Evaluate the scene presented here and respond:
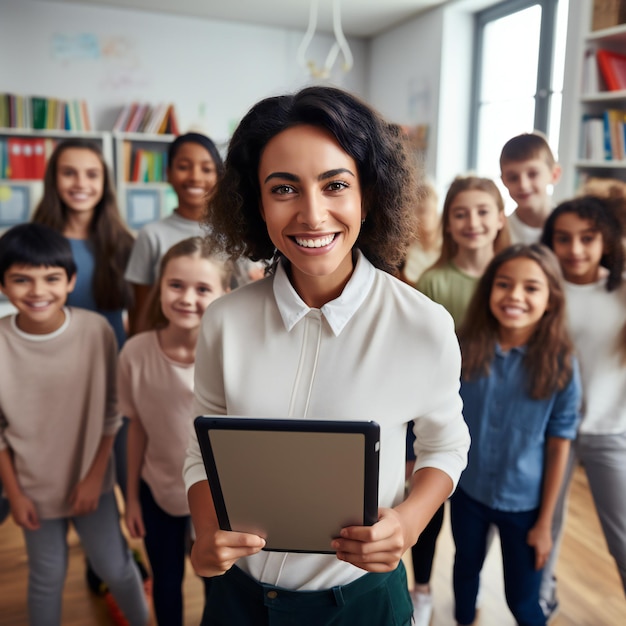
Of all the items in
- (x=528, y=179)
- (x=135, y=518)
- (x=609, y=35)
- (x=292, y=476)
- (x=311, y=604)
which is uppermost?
(x=609, y=35)

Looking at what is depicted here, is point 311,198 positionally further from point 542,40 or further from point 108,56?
point 108,56

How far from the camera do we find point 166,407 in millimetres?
1477

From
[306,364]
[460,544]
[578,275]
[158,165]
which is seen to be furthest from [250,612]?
[158,165]

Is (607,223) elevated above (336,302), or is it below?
above

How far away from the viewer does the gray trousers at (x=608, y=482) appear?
5.47ft

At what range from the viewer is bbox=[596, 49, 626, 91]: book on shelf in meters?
3.24

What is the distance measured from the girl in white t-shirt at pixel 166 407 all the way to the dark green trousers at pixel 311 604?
21.5 inches

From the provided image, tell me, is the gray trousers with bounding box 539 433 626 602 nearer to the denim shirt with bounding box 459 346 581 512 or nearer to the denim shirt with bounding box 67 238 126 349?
the denim shirt with bounding box 459 346 581 512

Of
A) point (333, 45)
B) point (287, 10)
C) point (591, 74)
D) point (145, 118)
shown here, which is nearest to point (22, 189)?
point (145, 118)

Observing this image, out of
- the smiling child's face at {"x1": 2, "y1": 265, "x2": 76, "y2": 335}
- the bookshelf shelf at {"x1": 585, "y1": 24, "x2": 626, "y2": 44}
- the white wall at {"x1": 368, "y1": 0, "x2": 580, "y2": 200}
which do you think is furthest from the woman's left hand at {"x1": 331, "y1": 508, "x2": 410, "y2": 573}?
the white wall at {"x1": 368, "y1": 0, "x2": 580, "y2": 200}

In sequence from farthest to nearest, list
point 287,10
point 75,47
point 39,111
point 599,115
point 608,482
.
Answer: point 287,10 → point 75,47 → point 39,111 → point 599,115 → point 608,482

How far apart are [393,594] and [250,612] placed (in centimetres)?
23

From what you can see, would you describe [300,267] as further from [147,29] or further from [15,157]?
[147,29]

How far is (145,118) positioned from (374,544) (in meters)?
4.73
